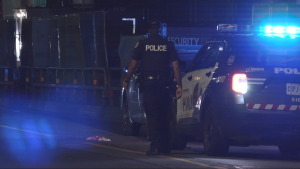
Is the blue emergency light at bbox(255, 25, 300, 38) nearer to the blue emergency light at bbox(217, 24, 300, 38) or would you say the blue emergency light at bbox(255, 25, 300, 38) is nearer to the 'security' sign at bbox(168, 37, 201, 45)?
the blue emergency light at bbox(217, 24, 300, 38)

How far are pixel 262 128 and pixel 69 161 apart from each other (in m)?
2.41

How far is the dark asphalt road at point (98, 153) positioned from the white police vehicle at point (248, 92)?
0.32 m

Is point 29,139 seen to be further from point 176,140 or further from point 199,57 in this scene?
point 199,57

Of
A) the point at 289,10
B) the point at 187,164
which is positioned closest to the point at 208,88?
the point at 187,164

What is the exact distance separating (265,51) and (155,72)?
150 centimetres

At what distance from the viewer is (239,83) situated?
8781 mm

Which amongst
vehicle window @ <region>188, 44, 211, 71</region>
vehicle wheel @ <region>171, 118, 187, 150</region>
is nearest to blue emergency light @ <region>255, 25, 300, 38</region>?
vehicle window @ <region>188, 44, 211, 71</region>

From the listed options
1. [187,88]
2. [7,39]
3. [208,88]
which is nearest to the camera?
[208,88]

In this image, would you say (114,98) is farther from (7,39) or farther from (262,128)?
(262,128)

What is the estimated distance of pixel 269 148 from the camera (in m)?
11.5

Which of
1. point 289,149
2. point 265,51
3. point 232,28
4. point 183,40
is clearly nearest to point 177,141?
point 289,149

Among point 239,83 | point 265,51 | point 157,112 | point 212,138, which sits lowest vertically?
point 212,138

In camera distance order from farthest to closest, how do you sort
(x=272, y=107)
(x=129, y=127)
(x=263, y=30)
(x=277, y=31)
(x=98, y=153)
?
1. (x=129, y=127)
2. (x=277, y=31)
3. (x=263, y=30)
4. (x=98, y=153)
5. (x=272, y=107)

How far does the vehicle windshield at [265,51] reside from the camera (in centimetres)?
920
